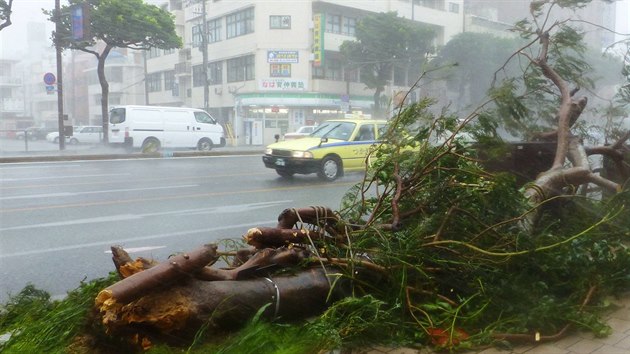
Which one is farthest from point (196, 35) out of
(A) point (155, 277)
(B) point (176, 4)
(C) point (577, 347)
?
(C) point (577, 347)

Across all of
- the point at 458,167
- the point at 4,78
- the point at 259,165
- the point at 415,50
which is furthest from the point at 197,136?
the point at 458,167

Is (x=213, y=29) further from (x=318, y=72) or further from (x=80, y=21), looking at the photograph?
(x=318, y=72)

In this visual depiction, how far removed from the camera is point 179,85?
12.9m

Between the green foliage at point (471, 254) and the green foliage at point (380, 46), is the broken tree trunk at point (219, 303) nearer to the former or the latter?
the green foliage at point (471, 254)

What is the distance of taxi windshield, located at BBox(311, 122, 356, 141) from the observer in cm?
1178

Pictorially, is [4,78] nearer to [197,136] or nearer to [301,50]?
[197,136]

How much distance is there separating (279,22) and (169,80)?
2874 millimetres

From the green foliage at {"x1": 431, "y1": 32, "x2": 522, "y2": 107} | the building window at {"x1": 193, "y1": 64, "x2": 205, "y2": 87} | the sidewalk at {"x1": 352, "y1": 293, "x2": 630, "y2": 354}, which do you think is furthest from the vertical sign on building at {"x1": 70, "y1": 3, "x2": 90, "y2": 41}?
the sidewalk at {"x1": 352, "y1": 293, "x2": 630, "y2": 354}

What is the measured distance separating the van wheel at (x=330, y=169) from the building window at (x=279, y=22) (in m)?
3.28

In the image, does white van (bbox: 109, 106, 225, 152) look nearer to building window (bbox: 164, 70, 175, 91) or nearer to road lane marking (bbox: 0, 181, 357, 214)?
building window (bbox: 164, 70, 175, 91)

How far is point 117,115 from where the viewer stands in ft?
48.9

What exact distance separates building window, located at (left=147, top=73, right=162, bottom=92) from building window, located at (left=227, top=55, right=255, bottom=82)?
63.2 inches

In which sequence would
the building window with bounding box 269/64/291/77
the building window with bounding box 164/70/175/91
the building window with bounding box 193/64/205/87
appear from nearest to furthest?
1. the building window with bounding box 193/64/205/87
2. the building window with bounding box 164/70/175/91
3. the building window with bounding box 269/64/291/77

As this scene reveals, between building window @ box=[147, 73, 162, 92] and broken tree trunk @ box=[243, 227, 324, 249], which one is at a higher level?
building window @ box=[147, 73, 162, 92]
